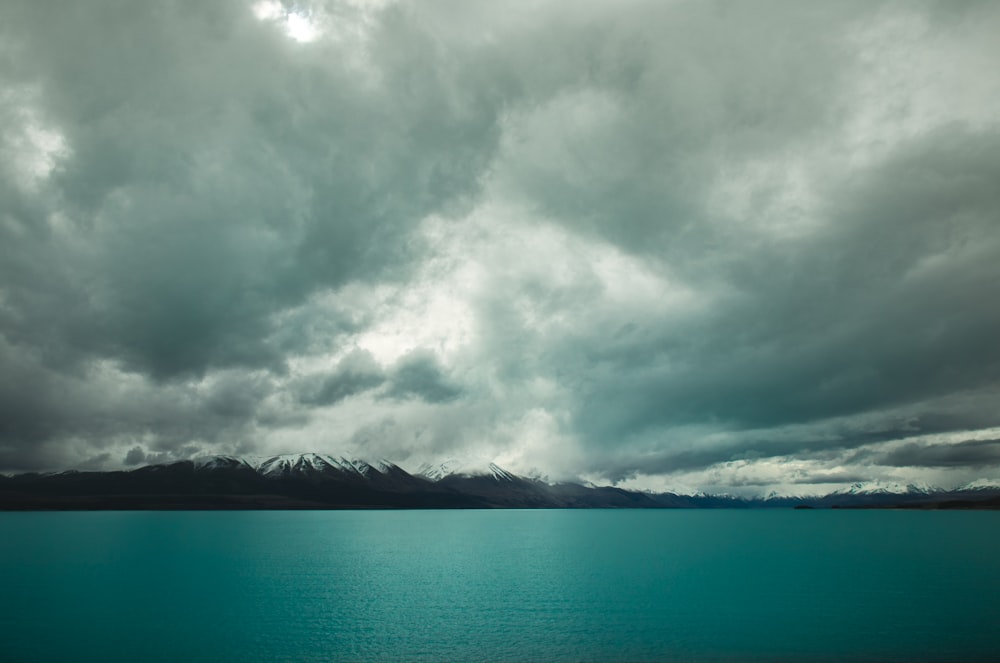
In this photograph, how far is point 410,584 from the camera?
85.9 metres

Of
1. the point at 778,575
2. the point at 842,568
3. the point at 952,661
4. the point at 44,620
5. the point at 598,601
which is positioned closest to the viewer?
the point at 952,661

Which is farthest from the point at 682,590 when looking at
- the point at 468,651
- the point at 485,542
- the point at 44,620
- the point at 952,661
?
the point at 485,542

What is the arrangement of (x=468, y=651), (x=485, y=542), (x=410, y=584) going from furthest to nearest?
(x=485, y=542)
(x=410, y=584)
(x=468, y=651)

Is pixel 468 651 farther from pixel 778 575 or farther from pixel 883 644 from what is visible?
pixel 778 575

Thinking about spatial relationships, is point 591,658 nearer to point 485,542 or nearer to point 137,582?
point 137,582

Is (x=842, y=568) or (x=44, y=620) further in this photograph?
(x=842, y=568)

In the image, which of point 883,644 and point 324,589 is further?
point 324,589

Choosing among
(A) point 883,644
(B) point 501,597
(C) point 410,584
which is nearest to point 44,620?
(C) point 410,584

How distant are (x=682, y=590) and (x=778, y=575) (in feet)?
89.7

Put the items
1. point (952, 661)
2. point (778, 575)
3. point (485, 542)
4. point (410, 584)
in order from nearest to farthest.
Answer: point (952, 661) < point (410, 584) < point (778, 575) < point (485, 542)

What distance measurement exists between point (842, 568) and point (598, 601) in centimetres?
6167

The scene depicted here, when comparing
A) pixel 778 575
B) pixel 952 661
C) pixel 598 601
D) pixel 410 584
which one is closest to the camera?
pixel 952 661

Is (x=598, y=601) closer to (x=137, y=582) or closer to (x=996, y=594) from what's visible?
(x=996, y=594)

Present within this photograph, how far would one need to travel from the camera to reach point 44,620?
6056 centimetres
